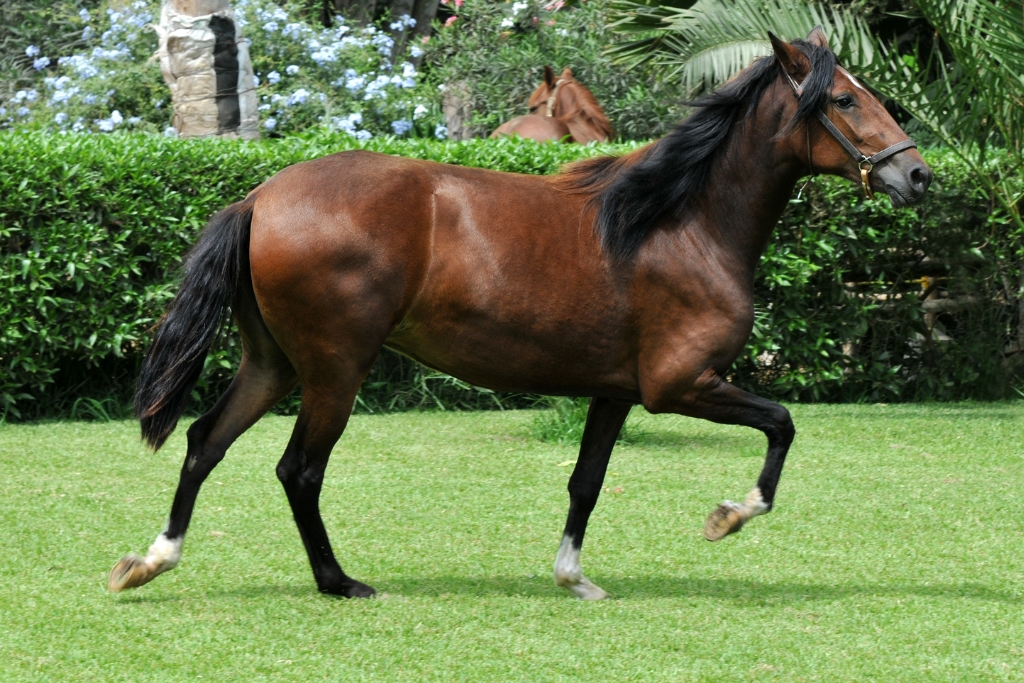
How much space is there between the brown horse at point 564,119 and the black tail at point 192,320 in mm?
6648

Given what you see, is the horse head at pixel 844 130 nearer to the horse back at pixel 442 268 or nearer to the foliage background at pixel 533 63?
the horse back at pixel 442 268

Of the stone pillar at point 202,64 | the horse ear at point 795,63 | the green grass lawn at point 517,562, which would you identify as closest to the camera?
the green grass lawn at point 517,562

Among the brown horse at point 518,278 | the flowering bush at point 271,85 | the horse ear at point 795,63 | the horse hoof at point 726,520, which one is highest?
the horse ear at point 795,63

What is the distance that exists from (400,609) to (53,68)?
13.2 meters

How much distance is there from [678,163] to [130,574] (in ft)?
8.48

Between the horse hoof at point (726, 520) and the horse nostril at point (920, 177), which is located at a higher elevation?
the horse nostril at point (920, 177)

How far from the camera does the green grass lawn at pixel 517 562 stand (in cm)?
394

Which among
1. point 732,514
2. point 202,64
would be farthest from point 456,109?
point 732,514

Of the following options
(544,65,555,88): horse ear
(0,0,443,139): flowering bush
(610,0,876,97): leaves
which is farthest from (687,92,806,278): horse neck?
(544,65,555,88): horse ear

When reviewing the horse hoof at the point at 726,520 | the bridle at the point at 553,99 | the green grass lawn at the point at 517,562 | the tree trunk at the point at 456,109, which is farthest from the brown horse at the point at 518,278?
the tree trunk at the point at 456,109

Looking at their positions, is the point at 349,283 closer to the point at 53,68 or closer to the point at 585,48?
the point at 585,48

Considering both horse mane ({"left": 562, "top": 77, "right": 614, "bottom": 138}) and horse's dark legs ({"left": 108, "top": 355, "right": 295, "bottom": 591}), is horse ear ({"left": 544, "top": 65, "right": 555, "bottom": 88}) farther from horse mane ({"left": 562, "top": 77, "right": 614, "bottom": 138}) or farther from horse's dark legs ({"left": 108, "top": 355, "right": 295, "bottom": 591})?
horse's dark legs ({"left": 108, "top": 355, "right": 295, "bottom": 591})

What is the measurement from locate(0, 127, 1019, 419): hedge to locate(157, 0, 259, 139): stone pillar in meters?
1.06

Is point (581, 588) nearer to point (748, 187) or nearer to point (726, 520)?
point (726, 520)
